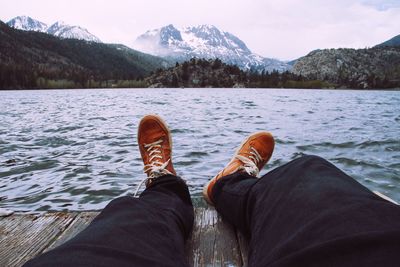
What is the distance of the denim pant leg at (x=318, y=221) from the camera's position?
3.58 ft

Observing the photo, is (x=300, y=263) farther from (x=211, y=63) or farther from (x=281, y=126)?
(x=211, y=63)

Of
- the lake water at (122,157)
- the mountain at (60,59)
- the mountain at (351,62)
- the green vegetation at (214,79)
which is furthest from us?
the mountain at (351,62)

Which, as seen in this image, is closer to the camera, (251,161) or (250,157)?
(251,161)

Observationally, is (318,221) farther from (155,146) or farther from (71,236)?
(155,146)

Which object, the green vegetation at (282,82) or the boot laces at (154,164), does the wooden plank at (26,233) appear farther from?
the green vegetation at (282,82)

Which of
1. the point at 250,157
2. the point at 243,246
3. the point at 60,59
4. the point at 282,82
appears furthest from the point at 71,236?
the point at 60,59

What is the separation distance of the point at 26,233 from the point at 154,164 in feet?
3.78

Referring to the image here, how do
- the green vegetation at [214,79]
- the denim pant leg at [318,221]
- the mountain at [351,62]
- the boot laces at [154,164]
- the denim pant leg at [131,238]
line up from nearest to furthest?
the denim pant leg at [318,221], the denim pant leg at [131,238], the boot laces at [154,164], the green vegetation at [214,79], the mountain at [351,62]

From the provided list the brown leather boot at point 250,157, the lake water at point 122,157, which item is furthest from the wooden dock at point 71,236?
the lake water at point 122,157

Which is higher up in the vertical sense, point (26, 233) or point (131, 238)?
point (131, 238)

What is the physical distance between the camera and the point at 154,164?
3.07m

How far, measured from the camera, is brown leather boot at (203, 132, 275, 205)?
299 cm

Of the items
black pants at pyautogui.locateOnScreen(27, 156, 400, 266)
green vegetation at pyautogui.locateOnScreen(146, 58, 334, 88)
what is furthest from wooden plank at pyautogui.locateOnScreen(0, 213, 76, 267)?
green vegetation at pyautogui.locateOnScreen(146, 58, 334, 88)

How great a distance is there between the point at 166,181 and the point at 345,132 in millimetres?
7994
